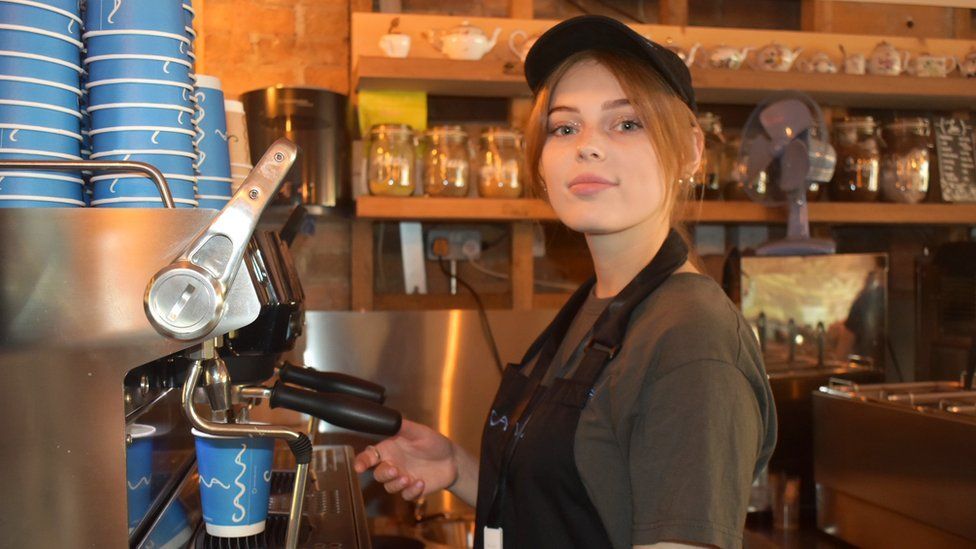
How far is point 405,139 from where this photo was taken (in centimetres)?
200

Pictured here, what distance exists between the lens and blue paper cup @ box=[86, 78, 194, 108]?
0.82 metres

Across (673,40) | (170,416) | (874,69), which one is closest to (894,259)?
(874,69)

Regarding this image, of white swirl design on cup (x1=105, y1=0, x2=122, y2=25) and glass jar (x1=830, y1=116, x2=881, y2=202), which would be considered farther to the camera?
glass jar (x1=830, y1=116, x2=881, y2=202)

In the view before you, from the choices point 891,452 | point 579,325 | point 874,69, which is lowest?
point 891,452

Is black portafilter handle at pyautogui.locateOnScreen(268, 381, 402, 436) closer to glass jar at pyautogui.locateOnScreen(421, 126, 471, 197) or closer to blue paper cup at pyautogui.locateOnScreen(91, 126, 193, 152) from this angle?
blue paper cup at pyautogui.locateOnScreen(91, 126, 193, 152)

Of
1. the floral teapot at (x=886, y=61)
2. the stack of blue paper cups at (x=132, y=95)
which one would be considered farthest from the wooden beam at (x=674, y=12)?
the stack of blue paper cups at (x=132, y=95)

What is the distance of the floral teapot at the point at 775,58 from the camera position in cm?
215

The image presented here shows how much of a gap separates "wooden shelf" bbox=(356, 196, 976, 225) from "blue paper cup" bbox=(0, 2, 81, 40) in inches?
45.2

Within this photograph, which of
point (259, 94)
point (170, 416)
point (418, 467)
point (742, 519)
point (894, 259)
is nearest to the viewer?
point (742, 519)

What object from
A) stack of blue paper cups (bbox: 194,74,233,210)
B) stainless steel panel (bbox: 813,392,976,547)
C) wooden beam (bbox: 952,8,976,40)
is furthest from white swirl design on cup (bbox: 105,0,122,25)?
wooden beam (bbox: 952,8,976,40)

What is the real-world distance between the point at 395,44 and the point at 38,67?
1.26 meters

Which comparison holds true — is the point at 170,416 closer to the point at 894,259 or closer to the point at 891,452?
the point at 891,452

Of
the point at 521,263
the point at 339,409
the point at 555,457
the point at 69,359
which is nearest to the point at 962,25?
the point at 521,263

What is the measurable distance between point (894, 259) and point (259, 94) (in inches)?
71.4
